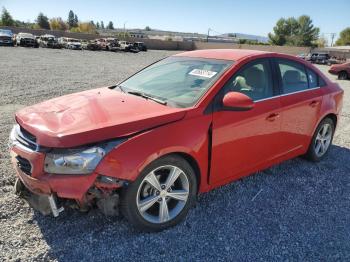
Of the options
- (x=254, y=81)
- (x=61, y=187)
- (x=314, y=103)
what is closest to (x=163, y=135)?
(x=61, y=187)

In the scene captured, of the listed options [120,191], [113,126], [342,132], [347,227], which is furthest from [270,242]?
[342,132]

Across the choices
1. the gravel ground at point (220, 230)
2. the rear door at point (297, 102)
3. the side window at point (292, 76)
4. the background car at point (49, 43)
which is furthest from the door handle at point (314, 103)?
the background car at point (49, 43)

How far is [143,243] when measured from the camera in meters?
3.04

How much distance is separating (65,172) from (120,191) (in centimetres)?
49

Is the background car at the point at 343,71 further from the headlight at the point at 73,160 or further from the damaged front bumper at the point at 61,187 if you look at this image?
the headlight at the point at 73,160

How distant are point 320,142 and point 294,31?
109 metres

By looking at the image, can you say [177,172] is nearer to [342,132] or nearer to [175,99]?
[175,99]

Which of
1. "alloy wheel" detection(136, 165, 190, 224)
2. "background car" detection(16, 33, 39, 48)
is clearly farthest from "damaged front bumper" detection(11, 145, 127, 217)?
"background car" detection(16, 33, 39, 48)

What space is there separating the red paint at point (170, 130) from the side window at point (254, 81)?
0.09 metres

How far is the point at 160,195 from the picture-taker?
3.15 meters

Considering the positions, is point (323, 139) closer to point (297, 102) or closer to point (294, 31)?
point (297, 102)

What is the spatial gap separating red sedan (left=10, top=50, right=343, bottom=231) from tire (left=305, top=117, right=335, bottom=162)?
445 millimetres

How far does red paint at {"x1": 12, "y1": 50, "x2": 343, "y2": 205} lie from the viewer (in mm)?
2730

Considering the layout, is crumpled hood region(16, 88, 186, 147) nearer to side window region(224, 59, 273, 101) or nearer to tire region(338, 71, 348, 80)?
side window region(224, 59, 273, 101)
